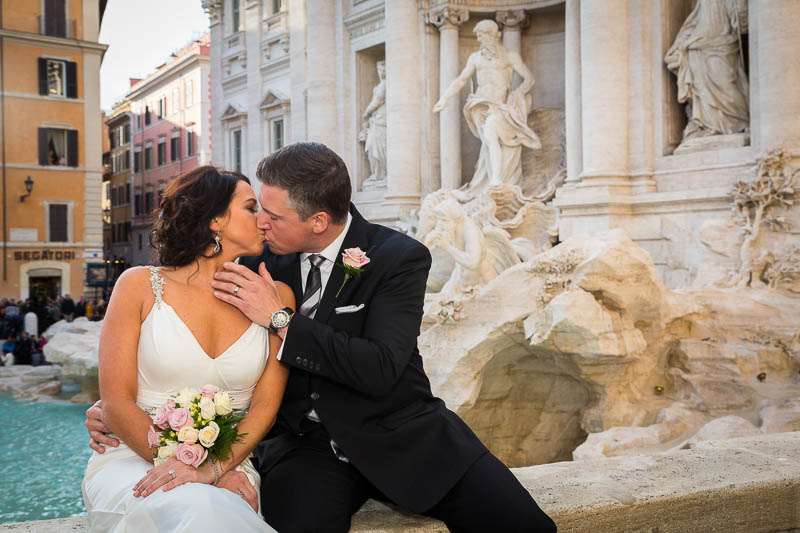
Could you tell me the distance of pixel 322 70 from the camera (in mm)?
16391

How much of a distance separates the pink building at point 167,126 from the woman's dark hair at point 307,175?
3102cm

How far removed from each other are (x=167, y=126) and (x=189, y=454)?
126 ft

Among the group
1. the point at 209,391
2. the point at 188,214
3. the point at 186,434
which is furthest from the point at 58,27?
the point at 186,434

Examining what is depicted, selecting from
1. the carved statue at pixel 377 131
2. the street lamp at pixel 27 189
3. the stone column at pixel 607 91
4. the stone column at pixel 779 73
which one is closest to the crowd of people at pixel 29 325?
the street lamp at pixel 27 189

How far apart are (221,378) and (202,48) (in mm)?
34901

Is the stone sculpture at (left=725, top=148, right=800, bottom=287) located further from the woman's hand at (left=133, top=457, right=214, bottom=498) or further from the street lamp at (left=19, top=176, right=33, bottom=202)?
the street lamp at (left=19, top=176, right=33, bottom=202)

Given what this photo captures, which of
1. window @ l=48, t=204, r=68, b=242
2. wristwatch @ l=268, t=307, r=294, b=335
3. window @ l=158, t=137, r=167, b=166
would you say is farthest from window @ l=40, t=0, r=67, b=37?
wristwatch @ l=268, t=307, r=294, b=335

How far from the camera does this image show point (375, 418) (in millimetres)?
2402

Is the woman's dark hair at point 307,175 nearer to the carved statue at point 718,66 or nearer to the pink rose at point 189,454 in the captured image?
the pink rose at point 189,454

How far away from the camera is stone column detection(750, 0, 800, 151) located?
29.6 ft

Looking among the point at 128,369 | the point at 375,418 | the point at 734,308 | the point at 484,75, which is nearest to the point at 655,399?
the point at 734,308

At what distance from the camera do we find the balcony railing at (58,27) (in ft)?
81.8

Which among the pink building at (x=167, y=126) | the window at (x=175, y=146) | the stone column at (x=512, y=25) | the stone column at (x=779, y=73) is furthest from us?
the window at (x=175, y=146)

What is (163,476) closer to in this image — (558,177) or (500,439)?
(500,439)
